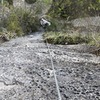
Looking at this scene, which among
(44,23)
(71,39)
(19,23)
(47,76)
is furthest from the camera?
(44,23)

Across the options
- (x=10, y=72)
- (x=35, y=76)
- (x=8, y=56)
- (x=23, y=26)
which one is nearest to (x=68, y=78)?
(x=35, y=76)

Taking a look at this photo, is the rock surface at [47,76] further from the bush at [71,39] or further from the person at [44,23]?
the person at [44,23]

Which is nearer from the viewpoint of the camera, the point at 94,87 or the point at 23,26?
the point at 94,87

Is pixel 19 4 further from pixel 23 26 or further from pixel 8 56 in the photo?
pixel 8 56

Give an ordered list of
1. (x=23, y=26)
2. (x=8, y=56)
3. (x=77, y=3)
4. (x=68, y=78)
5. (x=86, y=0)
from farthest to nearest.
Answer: (x=23, y=26)
(x=77, y=3)
(x=86, y=0)
(x=8, y=56)
(x=68, y=78)

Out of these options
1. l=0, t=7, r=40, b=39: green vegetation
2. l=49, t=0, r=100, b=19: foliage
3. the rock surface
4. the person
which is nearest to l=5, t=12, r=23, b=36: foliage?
l=0, t=7, r=40, b=39: green vegetation

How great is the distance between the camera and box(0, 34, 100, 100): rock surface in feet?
10.4

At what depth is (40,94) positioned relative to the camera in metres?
3.18

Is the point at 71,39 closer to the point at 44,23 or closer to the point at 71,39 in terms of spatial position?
the point at 71,39

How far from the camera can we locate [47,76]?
4.05 metres

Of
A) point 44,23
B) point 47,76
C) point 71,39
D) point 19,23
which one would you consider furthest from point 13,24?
point 47,76

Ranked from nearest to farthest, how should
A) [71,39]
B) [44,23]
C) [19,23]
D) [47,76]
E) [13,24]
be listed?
1. [47,76]
2. [71,39]
3. [13,24]
4. [19,23]
5. [44,23]

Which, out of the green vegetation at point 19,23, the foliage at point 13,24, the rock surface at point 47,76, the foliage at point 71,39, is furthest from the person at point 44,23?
the rock surface at point 47,76

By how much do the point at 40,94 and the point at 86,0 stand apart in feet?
22.8
